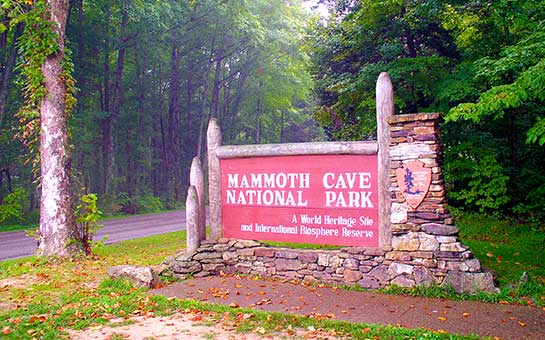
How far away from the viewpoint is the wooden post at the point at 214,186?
790cm

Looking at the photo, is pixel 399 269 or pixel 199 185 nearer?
pixel 399 269

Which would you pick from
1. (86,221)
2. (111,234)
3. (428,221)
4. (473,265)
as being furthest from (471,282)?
(111,234)

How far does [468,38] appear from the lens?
496 inches

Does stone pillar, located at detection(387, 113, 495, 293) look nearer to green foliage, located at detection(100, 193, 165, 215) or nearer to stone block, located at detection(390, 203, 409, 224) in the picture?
stone block, located at detection(390, 203, 409, 224)

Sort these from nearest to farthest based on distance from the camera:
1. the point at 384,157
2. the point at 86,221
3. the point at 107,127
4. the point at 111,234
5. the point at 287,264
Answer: the point at 384,157, the point at 287,264, the point at 86,221, the point at 111,234, the point at 107,127

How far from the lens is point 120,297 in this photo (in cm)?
629

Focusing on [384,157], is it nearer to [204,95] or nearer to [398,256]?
[398,256]

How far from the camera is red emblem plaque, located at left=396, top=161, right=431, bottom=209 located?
631 centimetres

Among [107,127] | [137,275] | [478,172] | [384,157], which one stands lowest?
[137,275]

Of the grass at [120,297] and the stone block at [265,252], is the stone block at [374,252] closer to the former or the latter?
the grass at [120,297]

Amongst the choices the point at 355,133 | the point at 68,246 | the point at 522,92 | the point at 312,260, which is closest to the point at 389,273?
the point at 312,260

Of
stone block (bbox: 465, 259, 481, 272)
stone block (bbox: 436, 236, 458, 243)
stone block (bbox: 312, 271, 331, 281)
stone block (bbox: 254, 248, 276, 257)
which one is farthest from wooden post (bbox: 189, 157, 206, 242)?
stone block (bbox: 465, 259, 481, 272)

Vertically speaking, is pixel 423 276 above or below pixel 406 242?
below

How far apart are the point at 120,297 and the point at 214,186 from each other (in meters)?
2.45
